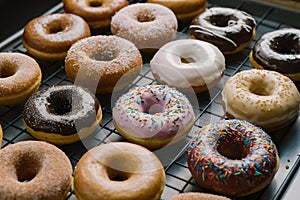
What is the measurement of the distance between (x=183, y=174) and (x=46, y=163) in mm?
533

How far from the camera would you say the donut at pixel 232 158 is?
5.88 ft

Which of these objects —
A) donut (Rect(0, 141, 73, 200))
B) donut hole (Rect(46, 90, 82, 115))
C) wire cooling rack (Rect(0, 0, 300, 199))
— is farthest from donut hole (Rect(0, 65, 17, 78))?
donut (Rect(0, 141, 73, 200))

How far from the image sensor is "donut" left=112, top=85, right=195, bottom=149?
2.01 meters

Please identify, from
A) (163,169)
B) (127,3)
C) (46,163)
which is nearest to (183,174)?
(163,169)

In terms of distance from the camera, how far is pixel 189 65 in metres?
2.33

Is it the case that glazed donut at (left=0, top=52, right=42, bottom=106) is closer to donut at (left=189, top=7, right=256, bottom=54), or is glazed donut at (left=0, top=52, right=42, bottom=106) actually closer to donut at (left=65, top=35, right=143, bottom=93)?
donut at (left=65, top=35, right=143, bottom=93)

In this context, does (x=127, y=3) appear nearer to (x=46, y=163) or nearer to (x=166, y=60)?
(x=166, y=60)

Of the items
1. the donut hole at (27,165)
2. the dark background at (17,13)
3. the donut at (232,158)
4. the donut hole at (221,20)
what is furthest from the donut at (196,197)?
the dark background at (17,13)

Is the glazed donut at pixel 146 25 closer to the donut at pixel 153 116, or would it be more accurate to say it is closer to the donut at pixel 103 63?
the donut at pixel 103 63

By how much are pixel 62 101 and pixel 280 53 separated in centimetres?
110

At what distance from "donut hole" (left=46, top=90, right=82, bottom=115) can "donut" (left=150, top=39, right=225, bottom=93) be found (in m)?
0.43

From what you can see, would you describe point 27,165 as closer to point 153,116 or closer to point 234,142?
point 153,116

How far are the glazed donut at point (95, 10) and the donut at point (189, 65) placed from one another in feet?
1.54

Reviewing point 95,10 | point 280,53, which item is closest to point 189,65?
point 280,53
